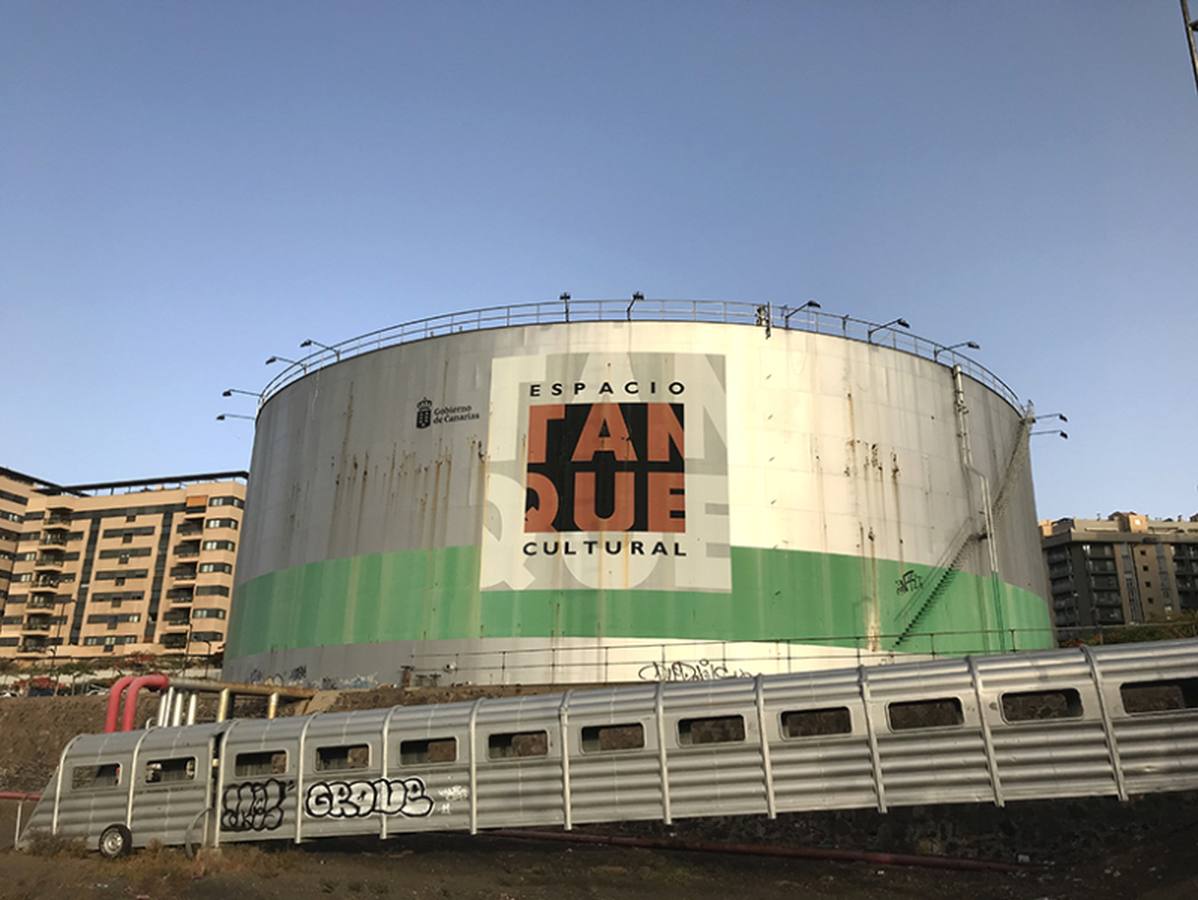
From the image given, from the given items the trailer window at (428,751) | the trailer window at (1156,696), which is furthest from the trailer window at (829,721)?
the trailer window at (428,751)

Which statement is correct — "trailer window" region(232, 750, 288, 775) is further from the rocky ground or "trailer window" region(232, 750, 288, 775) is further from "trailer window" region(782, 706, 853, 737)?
"trailer window" region(782, 706, 853, 737)

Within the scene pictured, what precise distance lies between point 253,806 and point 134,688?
1142 cm

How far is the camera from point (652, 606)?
41.1 m

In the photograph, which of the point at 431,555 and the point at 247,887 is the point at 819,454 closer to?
the point at 431,555

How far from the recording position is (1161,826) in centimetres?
2181

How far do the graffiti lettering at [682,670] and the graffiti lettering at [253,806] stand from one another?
19.8 metres

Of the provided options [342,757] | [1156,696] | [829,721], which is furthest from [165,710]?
[1156,696]

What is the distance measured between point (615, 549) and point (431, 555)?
852 centimetres

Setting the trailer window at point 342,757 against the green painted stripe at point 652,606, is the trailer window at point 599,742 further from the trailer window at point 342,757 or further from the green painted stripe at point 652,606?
the green painted stripe at point 652,606

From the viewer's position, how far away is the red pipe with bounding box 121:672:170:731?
31.1m

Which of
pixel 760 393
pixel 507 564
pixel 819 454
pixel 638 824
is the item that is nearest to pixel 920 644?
pixel 819 454

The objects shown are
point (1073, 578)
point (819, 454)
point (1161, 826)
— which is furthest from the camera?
point (1073, 578)

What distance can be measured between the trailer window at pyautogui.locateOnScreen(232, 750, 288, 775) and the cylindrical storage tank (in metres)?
18.2

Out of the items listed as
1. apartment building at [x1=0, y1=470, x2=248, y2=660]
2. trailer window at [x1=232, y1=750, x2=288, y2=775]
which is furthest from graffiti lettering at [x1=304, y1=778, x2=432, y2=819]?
apartment building at [x1=0, y1=470, x2=248, y2=660]
